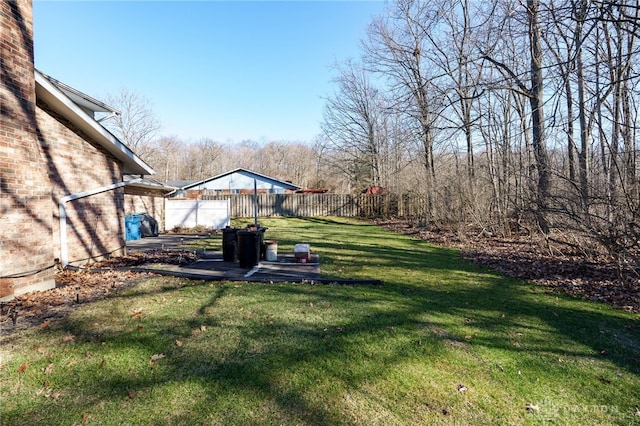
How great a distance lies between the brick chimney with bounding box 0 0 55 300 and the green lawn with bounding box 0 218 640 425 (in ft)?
4.42

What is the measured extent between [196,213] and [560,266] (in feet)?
55.0

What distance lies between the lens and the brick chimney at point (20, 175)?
15.6ft

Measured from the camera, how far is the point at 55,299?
4945mm

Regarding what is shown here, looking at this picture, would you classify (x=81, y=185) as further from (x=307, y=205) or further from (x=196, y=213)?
(x=307, y=205)

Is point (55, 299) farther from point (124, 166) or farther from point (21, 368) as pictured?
point (124, 166)

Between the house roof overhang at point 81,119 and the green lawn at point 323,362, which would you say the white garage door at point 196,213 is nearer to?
the house roof overhang at point 81,119

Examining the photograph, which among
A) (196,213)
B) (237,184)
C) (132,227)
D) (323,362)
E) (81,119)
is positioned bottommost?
(323,362)

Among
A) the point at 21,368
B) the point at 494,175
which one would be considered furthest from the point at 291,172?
the point at 21,368

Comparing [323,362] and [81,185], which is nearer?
[323,362]

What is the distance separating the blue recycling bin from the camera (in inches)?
522

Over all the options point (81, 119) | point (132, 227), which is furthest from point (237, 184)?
point (81, 119)

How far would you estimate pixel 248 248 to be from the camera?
7.54m

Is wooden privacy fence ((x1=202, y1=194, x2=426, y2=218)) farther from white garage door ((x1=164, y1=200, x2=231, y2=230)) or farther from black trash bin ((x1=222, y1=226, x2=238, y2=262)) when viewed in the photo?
black trash bin ((x1=222, y1=226, x2=238, y2=262))

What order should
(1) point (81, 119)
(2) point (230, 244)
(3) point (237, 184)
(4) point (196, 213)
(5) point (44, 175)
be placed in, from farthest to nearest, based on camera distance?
(3) point (237, 184) → (4) point (196, 213) → (2) point (230, 244) → (1) point (81, 119) → (5) point (44, 175)
